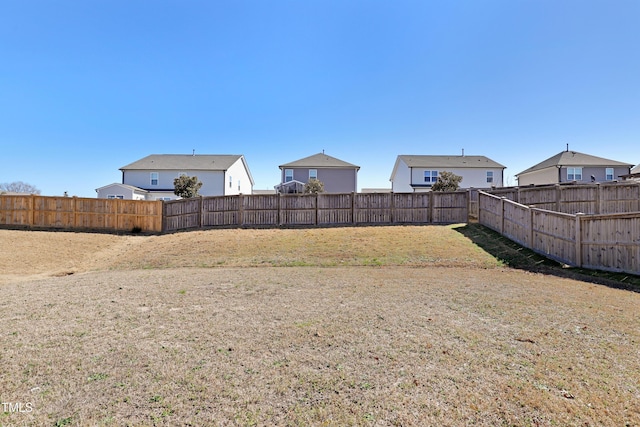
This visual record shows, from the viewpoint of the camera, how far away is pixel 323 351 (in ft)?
12.4

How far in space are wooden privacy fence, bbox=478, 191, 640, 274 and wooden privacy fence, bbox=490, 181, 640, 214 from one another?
3.29 meters

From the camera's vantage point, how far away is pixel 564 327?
452cm

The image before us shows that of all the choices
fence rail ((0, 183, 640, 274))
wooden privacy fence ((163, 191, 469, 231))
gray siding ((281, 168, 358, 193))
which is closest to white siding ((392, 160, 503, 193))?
gray siding ((281, 168, 358, 193))

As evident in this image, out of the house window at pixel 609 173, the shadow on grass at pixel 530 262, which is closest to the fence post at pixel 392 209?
the shadow on grass at pixel 530 262

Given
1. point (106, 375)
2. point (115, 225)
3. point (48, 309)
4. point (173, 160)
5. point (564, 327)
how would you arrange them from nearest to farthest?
point (106, 375) → point (564, 327) → point (48, 309) → point (115, 225) → point (173, 160)

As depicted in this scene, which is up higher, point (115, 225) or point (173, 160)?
point (173, 160)

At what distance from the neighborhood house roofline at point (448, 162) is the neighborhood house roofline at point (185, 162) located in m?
19.4

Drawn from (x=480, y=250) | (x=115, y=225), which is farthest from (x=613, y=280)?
(x=115, y=225)

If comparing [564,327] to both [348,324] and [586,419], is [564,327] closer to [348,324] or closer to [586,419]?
[586,419]

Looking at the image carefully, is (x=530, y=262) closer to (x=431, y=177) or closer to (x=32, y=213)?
(x=431, y=177)

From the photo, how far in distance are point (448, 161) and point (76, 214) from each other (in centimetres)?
3334

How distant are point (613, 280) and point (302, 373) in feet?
27.7

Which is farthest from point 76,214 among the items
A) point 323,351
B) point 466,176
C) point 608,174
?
point 608,174

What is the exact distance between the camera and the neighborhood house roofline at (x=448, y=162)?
33.4 metres
